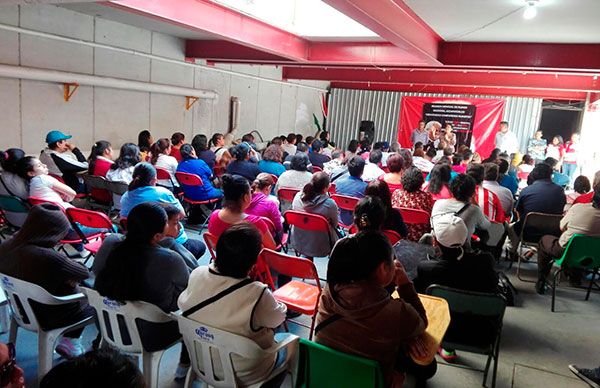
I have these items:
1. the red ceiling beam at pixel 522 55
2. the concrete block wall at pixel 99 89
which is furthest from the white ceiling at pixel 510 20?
the concrete block wall at pixel 99 89

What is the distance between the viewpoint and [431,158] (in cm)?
845

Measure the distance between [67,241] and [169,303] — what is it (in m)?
1.90

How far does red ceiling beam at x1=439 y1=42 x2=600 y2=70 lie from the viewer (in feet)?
18.1

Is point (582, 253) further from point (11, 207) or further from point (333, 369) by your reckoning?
point (11, 207)

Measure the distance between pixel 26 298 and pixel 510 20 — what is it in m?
4.89

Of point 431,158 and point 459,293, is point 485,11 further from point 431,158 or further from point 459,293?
point 431,158

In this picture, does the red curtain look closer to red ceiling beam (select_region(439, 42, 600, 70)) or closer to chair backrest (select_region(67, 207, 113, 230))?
red ceiling beam (select_region(439, 42, 600, 70))

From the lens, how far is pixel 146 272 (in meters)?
2.09

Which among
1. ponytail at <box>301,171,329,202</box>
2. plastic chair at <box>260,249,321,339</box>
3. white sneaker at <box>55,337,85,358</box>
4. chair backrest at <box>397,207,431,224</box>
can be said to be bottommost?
white sneaker at <box>55,337,85,358</box>

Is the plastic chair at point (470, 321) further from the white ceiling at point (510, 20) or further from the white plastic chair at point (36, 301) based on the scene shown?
the white ceiling at point (510, 20)

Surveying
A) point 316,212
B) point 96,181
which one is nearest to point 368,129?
point 96,181

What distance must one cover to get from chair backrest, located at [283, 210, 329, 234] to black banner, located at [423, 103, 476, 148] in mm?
9113

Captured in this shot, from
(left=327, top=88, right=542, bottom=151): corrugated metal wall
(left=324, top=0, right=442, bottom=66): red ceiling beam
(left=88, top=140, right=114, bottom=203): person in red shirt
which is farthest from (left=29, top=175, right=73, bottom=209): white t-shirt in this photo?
(left=327, top=88, right=542, bottom=151): corrugated metal wall

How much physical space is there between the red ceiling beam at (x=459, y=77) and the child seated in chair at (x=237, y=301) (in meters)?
7.36
